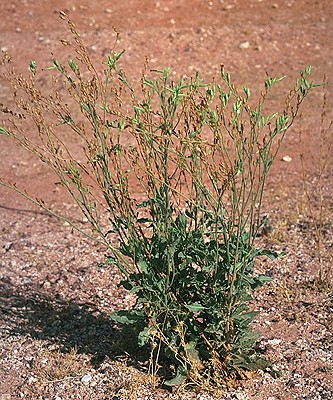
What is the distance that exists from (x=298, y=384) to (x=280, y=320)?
0.60m

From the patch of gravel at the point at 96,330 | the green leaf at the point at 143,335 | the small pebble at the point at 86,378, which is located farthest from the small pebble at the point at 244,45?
the green leaf at the point at 143,335

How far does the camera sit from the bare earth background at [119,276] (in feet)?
13.2

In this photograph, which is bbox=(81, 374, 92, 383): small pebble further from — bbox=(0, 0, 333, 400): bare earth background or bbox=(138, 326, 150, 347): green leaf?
bbox=(138, 326, 150, 347): green leaf

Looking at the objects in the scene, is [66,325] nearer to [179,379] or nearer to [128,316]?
[128,316]

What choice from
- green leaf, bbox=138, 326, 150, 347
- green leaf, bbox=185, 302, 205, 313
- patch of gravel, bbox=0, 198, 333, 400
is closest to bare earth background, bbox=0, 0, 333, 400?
patch of gravel, bbox=0, 198, 333, 400

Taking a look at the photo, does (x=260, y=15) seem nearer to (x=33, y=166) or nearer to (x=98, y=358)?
(x=33, y=166)

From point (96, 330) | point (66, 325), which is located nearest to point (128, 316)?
point (96, 330)

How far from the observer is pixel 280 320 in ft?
14.7

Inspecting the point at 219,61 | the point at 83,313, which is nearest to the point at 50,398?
the point at 83,313

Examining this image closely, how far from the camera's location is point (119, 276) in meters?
5.12

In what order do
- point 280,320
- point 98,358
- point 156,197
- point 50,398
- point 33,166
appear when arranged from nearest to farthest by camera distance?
1. point 156,197
2. point 50,398
3. point 98,358
4. point 280,320
5. point 33,166

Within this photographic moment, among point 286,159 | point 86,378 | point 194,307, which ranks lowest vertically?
point 86,378

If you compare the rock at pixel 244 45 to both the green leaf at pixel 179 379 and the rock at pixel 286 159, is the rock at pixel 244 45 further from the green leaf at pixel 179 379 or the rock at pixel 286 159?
the green leaf at pixel 179 379

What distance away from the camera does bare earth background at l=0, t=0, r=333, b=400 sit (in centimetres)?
402
